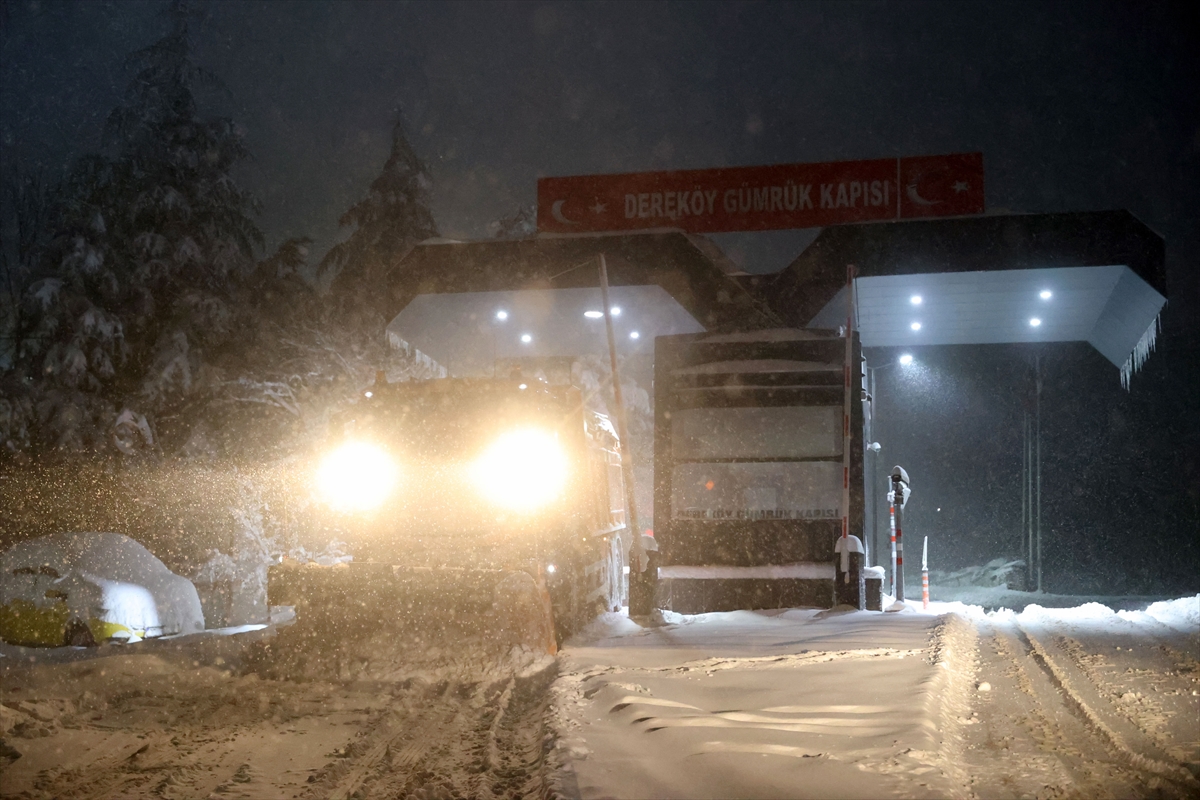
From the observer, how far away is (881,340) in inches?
753

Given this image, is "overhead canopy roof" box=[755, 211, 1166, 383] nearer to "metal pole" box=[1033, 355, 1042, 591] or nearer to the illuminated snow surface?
"metal pole" box=[1033, 355, 1042, 591]

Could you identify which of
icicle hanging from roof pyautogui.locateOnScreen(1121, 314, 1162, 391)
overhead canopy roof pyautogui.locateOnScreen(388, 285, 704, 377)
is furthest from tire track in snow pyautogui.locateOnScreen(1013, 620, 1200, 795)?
overhead canopy roof pyautogui.locateOnScreen(388, 285, 704, 377)

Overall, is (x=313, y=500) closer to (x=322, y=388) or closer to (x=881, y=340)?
(x=322, y=388)

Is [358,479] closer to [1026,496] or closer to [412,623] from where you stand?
[412,623]

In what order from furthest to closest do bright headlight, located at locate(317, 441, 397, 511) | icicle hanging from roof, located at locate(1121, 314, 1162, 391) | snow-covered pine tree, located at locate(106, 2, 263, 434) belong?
snow-covered pine tree, located at locate(106, 2, 263, 434)
icicle hanging from roof, located at locate(1121, 314, 1162, 391)
bright headlight, located at locate(317, 441, 397, 511)

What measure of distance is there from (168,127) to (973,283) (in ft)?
66.4

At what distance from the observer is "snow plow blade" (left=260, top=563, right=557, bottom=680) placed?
357 inches

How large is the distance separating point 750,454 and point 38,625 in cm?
874

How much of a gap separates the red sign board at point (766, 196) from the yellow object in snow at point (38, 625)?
27.8 ft

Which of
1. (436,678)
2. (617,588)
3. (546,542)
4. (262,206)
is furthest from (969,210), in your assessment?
(262,206)

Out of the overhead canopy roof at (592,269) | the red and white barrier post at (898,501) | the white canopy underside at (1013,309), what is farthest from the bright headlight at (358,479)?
the white canopy underside at (1013,309)

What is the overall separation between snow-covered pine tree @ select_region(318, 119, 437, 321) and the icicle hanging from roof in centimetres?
2733

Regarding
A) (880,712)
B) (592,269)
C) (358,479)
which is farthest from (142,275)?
(880,712)

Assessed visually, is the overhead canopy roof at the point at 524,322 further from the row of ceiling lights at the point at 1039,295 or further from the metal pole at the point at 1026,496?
the metal pole at the point at 1026,496
